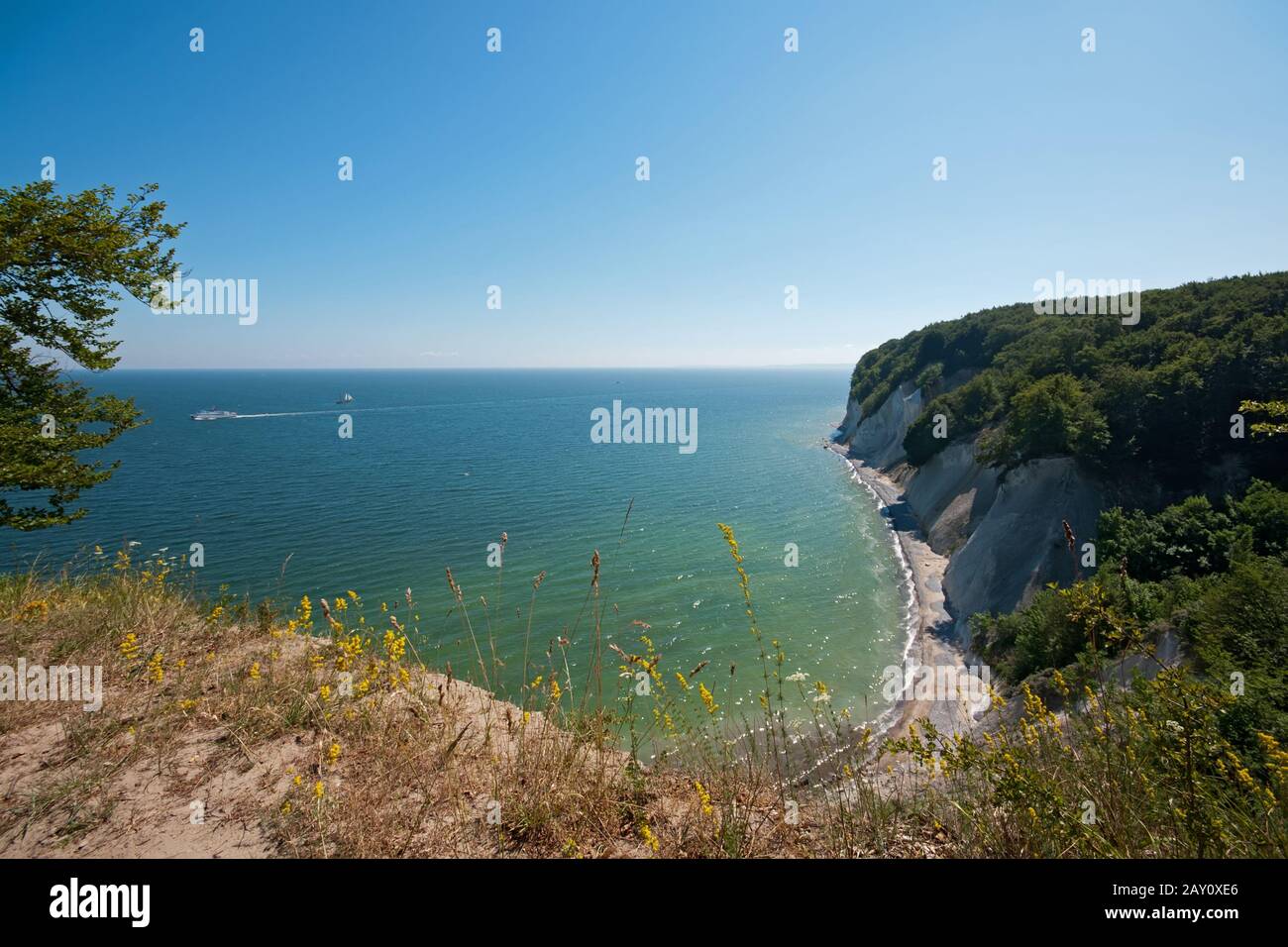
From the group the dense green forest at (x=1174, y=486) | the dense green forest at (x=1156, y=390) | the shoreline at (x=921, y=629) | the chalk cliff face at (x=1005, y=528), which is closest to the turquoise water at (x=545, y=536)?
the shoreline at (x=921, y=629)

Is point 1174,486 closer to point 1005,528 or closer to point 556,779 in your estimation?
point 1005,528

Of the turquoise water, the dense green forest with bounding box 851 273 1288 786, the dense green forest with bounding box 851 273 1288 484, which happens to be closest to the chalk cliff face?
the dense green forest with bounding box 851 273 1288 786

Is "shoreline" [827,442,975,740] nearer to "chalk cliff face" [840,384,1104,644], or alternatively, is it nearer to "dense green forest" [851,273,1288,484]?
"chalk cliff face" [840,384,1104,644]

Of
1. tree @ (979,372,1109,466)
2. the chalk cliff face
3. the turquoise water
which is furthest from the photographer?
tree @ (979,372,1109,466)

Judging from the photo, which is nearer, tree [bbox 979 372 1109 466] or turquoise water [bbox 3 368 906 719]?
turquoise water [bbox 3 368 906 719]

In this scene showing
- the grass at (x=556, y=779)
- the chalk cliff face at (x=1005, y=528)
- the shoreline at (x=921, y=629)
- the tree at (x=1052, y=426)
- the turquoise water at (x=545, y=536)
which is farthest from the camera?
the tree at (x=1052, y=426)

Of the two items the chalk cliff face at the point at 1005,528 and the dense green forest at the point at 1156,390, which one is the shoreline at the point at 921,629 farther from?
the dense green forest at the point at 1156,390

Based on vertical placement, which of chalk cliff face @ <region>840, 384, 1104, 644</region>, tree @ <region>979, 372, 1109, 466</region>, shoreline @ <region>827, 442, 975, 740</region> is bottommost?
shoreline @ <region>827, 442, 975, 740</region>

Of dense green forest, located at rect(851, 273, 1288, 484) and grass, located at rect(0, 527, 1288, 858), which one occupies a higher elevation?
dense green forest, located at rect(851, 273, 1288, 484)

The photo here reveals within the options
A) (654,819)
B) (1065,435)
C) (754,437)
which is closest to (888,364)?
(754,437)
